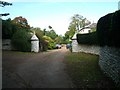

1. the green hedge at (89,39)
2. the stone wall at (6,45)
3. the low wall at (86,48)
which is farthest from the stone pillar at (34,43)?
the green hedge at (89,39)

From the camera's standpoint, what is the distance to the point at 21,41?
32.0m

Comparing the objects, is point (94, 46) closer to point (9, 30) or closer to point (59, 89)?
point (9, 30)

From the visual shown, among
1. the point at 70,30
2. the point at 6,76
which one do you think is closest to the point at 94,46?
the point at 6,76

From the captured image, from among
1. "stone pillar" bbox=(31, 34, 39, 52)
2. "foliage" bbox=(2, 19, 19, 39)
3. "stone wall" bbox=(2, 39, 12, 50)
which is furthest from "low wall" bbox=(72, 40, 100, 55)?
"stone wall" bbox=(2, 39, 12, 50)

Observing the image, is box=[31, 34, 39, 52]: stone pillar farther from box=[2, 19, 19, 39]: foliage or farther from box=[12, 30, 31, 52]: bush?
box=[2, 19, 19, 39]: foliage

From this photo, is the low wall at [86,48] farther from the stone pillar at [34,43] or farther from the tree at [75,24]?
the tree at [75,24]

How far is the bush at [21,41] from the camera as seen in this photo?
32.0 metres

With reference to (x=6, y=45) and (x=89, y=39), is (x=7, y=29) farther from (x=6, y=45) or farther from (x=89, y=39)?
(x=89, y=39)

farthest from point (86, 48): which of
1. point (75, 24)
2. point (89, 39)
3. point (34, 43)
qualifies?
point (75, 24)

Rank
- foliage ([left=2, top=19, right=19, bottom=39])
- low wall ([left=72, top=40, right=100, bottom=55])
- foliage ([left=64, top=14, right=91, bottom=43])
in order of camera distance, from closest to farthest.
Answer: low wall ([left=72, top=40, right=100, bottom=55]) < foliage ([left=2, top=19, right=19, bottom=39]) < foliage ([left=64, top=14, right=91, bottom=43])

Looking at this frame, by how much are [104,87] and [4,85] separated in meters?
4.57

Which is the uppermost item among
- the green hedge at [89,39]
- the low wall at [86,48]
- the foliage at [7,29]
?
the foliage at [7,29]

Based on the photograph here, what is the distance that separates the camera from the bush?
3200cm

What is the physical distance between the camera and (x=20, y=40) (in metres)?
32.0
